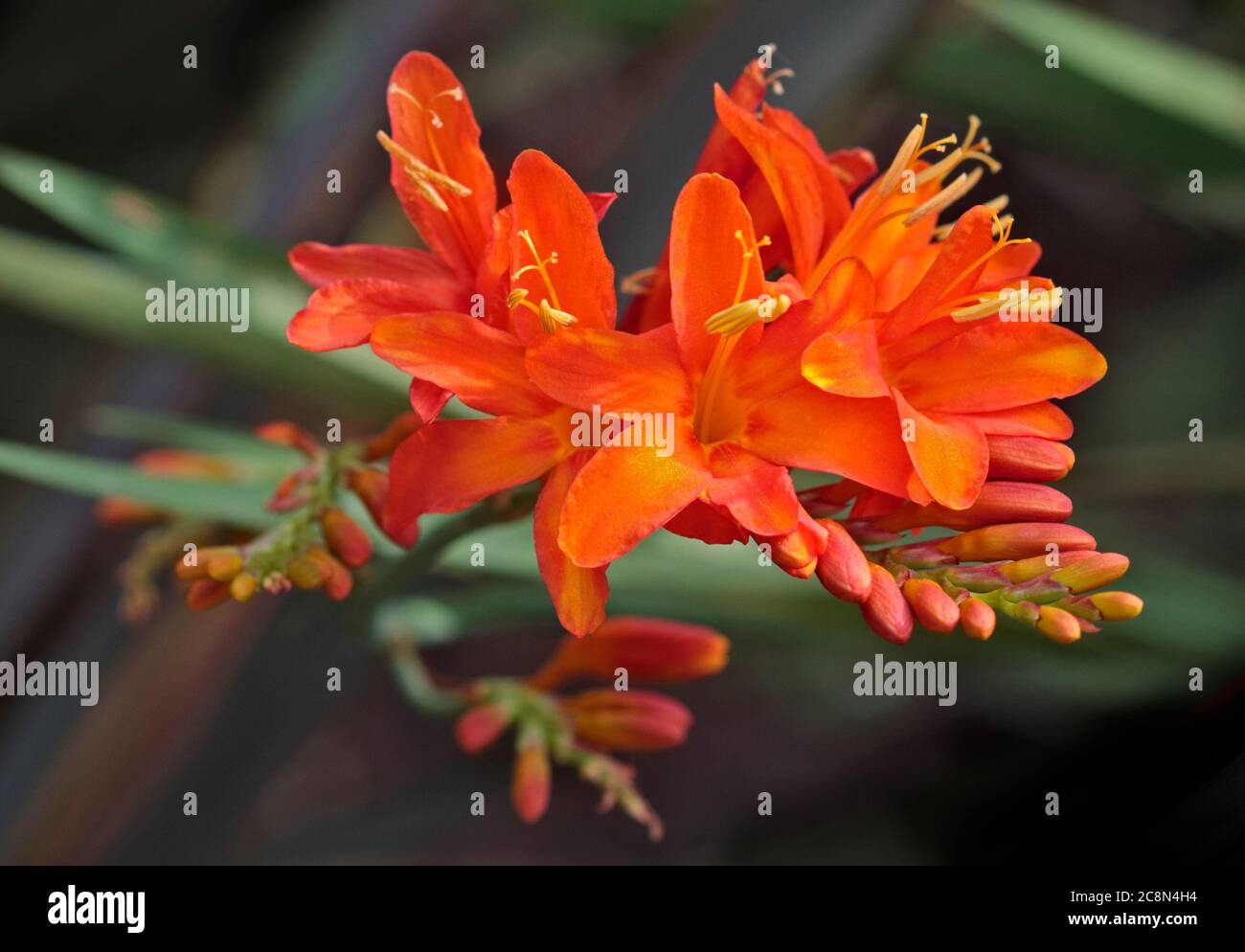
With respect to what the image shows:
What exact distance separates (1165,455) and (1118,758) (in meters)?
0.34

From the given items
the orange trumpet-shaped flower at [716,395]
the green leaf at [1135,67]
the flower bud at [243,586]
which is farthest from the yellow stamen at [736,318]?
the green leaf at [1135,67]

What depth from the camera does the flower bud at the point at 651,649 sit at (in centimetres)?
78

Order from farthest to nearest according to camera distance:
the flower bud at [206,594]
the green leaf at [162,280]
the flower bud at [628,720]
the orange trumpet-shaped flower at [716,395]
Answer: the green leaf at [162,280] → the flower bud at [628,720] → the flower bud at [206,594] → the orange trumpet-shaped flower at [716,395]

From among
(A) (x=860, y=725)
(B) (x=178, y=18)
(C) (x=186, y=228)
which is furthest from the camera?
(B) (x=178, y=18)

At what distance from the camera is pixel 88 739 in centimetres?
120

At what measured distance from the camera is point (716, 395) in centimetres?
55

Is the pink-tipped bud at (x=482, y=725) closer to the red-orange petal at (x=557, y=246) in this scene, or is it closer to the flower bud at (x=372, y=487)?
the flower bud at (x=372, y=487)

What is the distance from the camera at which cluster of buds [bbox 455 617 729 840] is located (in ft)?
2.46

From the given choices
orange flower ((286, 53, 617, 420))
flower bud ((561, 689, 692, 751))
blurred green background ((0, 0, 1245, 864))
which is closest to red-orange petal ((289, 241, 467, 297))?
orange flower ((286, 53, 617, 420))

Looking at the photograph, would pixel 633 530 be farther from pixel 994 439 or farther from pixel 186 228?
pixel 186 228

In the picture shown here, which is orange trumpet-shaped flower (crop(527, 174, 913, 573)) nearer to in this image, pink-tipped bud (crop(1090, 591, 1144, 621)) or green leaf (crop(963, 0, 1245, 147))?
pink-tipped bud (crop(1090, 591, 1144, 621))

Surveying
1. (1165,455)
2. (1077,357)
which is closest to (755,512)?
(1077,357)

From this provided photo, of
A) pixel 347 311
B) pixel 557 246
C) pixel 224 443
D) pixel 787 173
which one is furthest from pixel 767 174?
pixel 224 443

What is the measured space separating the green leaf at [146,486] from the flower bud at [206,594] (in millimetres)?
114
